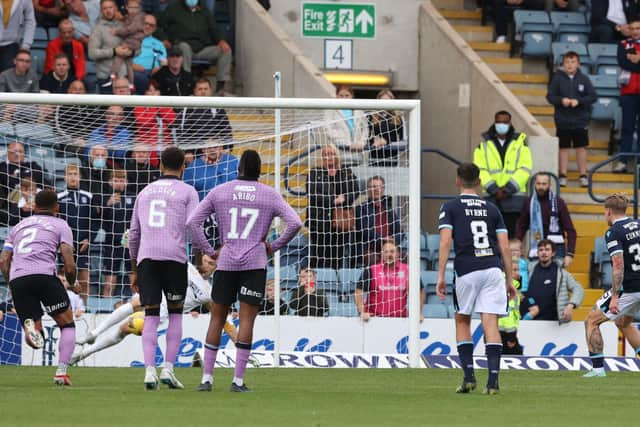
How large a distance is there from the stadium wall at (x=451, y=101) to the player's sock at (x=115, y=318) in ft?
23.9

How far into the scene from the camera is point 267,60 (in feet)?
75.1

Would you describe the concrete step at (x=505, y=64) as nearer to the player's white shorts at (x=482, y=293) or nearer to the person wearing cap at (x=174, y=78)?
the person wearing cap at (x=174, y=78)

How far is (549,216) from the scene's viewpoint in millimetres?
20266

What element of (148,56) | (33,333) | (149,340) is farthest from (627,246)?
(148,56)

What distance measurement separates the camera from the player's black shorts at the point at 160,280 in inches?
485

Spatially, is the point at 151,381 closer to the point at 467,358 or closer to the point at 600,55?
the point at 467,358

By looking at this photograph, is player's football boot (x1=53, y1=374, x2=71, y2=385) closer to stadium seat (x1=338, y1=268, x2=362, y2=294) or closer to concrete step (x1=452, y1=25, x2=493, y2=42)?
stadium seat (x1=338, y1=268, x2=362, y2=294)

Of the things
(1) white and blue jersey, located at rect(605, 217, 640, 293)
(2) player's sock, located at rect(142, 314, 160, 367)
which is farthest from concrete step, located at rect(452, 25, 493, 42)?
(2) player's sock, located at rect(142, 314, 160, 367)

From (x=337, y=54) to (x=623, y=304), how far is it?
33.3 feet

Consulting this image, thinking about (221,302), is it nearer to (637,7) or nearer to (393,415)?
(393,415)

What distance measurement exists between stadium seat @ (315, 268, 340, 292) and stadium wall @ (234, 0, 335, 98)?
13.8ft

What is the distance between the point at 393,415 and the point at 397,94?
15.2 meters

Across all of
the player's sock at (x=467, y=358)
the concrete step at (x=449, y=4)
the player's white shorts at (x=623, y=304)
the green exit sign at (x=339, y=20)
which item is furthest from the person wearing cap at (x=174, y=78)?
the player's sock at (x=467, y=358)

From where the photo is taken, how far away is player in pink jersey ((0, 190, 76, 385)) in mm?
13094
